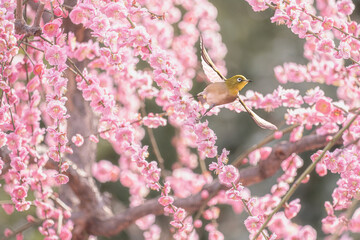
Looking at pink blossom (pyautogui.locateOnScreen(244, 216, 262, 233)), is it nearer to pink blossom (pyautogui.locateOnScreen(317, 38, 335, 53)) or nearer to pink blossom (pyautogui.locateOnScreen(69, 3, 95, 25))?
pink blossom (pyautogui.locateOnScreen(317, 38, 335, 53))

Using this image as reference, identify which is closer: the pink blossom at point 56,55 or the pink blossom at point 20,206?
the pink blossom at point 56,55

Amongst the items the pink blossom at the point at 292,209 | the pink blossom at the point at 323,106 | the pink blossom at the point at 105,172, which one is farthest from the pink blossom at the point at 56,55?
the pink blossom at the point at 105,172

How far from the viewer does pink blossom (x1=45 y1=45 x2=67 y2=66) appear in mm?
1543

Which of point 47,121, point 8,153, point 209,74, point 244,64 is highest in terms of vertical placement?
point 209,74

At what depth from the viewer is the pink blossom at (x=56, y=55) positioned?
1543mm

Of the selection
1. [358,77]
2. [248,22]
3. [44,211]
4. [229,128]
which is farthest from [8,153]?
[248,22]

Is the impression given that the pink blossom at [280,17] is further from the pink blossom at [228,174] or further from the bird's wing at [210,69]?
the pink blossom at [228,174]

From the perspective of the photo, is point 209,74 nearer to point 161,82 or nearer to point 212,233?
point 161,82

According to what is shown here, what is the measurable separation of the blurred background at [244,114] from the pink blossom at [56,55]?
432 centimetres

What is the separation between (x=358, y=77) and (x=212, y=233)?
109 cm

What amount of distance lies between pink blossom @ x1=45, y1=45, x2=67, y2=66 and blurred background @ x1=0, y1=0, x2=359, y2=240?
4323mm

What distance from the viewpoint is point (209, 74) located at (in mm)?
1659

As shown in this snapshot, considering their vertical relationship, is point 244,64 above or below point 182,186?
below

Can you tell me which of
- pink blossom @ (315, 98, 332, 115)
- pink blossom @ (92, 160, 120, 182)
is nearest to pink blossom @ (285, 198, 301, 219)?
pink blossom @ (315, 98, 332, 115)
